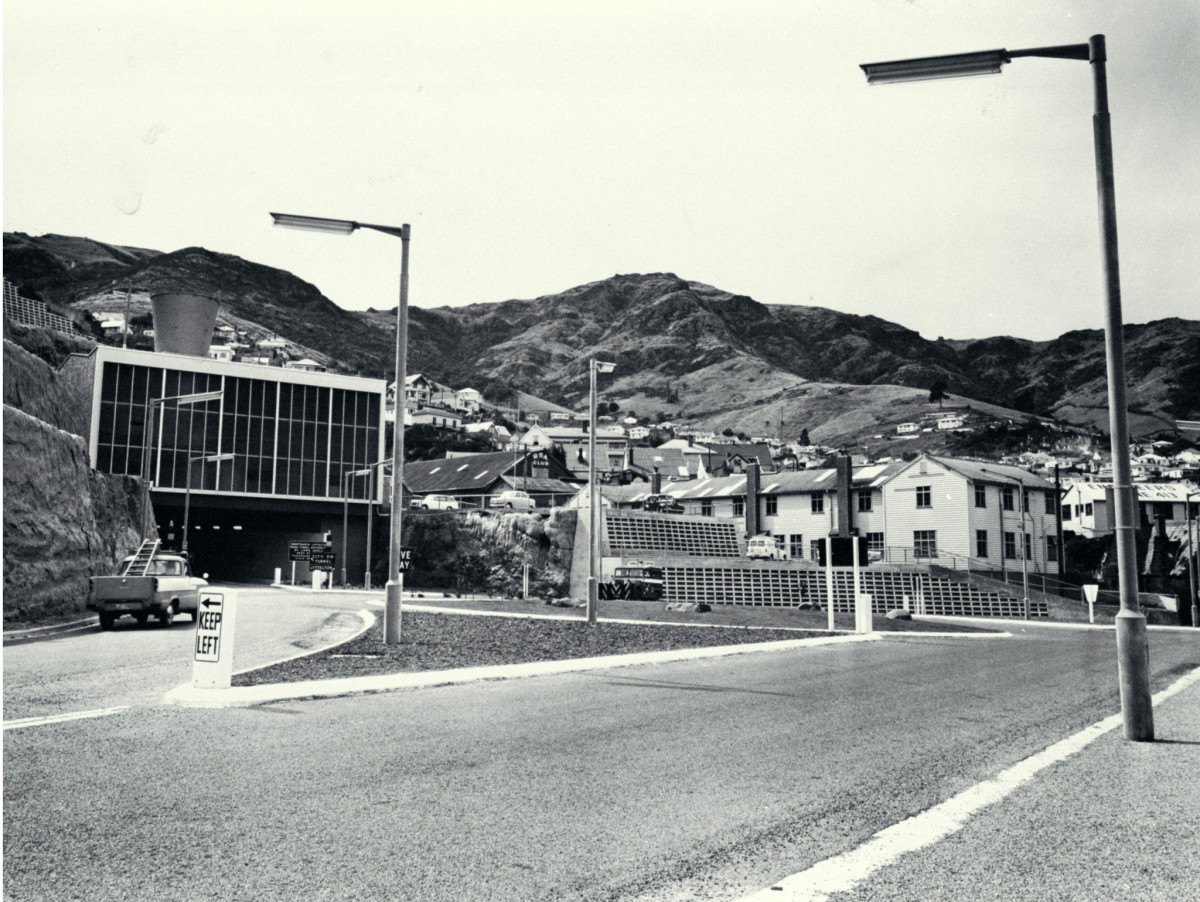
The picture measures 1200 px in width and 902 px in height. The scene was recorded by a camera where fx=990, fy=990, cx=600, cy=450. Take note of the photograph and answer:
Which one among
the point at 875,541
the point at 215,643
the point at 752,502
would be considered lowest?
the point at 215,643

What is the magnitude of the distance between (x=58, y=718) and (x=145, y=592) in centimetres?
1553

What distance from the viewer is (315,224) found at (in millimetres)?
17703

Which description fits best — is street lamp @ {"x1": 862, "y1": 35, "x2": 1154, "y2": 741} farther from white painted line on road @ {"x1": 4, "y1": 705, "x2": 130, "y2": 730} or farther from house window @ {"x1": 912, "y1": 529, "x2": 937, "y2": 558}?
house window @ {"x1": 912, "y1": 529, "x2": 937, "y2": 558}

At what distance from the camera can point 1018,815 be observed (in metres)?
6.53

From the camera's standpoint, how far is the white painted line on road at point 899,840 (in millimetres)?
4867

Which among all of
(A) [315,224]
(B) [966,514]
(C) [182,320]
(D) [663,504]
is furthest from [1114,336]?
(C) [182,320]

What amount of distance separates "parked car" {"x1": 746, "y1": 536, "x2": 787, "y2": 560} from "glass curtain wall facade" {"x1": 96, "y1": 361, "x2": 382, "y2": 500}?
33.4m

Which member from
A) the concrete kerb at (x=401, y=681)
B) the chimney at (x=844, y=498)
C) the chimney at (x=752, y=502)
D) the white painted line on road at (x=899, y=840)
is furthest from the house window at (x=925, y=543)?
the white painted line on road at (x=899, y=840)

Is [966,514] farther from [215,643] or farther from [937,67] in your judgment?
[937,67]

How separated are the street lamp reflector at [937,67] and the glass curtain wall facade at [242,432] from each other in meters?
73.0

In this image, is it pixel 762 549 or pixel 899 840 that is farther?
pixel 762 549

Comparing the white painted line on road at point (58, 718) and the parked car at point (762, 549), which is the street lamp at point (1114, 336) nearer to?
the white painted line on road at point (58, 718)

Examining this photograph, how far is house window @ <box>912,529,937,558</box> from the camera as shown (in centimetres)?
7106

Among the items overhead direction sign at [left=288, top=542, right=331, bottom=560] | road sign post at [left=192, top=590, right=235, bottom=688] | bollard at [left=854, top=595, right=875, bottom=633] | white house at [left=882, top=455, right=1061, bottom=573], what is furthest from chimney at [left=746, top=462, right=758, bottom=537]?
road sign post at [left=192, top=590, right=235, bottom=688]
